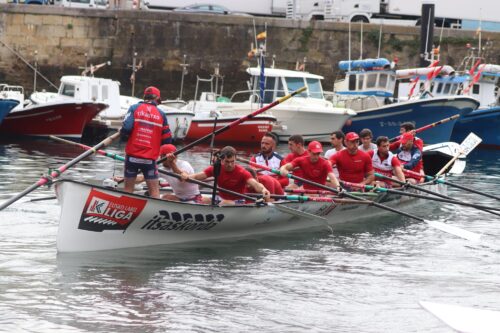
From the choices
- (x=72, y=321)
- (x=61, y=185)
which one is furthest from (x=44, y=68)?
(x=72, y=321)

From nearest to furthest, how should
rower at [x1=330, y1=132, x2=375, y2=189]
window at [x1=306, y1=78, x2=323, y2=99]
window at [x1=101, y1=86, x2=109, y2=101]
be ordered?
rower at [x1=330, y1=132, x2=375, y2=189] → window at [x1=101, y1=86, x2=109, y2=101] → window at [x1=306, y1=78, x2=323, y2=99]

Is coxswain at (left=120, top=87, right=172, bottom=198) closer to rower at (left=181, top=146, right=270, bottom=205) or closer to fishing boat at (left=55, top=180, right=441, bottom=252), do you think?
fishing boat at (left=55, top=180, right=441, bottom=252)

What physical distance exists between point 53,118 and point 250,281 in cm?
1938

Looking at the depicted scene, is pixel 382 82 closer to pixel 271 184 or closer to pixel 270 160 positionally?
pixel 270 160

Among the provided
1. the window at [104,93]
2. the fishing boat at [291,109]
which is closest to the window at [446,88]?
the fishing boat at [291,109]

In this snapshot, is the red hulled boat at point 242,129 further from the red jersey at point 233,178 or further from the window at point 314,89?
the red jersey at point 233,178

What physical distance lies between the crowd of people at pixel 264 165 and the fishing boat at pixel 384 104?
45.8 ft

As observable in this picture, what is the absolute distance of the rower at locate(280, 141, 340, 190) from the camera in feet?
55.1

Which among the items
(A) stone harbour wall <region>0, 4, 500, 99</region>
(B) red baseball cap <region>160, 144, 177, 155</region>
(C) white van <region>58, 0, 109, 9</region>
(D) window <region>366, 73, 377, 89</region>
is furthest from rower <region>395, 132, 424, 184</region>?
(C) white van <region>58, 0, 109, 9</region>

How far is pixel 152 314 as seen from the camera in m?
11.6

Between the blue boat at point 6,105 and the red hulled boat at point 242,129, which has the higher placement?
the blue boat at point 6,105

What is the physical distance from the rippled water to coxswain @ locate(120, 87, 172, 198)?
4.02 ft

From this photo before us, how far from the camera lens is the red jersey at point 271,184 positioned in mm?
16188

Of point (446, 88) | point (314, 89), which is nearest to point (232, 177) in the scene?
point (314, 89)
